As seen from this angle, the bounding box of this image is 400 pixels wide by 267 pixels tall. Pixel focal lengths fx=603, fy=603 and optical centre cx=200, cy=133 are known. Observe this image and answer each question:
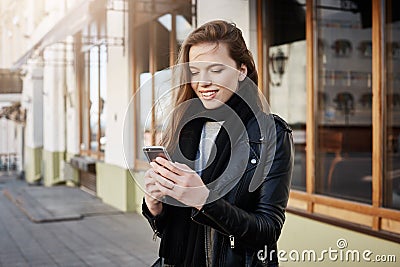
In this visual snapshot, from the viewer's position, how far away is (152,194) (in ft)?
5.26

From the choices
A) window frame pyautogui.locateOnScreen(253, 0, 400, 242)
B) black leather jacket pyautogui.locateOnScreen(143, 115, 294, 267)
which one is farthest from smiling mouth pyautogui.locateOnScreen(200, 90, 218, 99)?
window frame pyautogui.locateOnScreen(253, 0, 400, 242)

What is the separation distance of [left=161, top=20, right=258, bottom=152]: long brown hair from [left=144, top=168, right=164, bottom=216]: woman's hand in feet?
0.55

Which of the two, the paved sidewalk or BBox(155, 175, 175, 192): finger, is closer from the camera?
BBox(155, 175, 175, 192): finger

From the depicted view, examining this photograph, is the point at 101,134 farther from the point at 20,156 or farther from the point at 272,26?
the point at 20,156

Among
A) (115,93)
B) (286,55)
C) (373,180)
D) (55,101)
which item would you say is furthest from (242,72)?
(55,101)

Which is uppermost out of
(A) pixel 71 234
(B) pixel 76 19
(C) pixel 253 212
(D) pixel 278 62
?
(B) pixel 76 19

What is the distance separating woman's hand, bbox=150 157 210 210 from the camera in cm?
145

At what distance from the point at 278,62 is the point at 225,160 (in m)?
6.05

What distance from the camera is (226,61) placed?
166 cm

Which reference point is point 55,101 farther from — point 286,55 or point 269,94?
point 269,94

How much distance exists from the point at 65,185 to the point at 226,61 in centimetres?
1332
